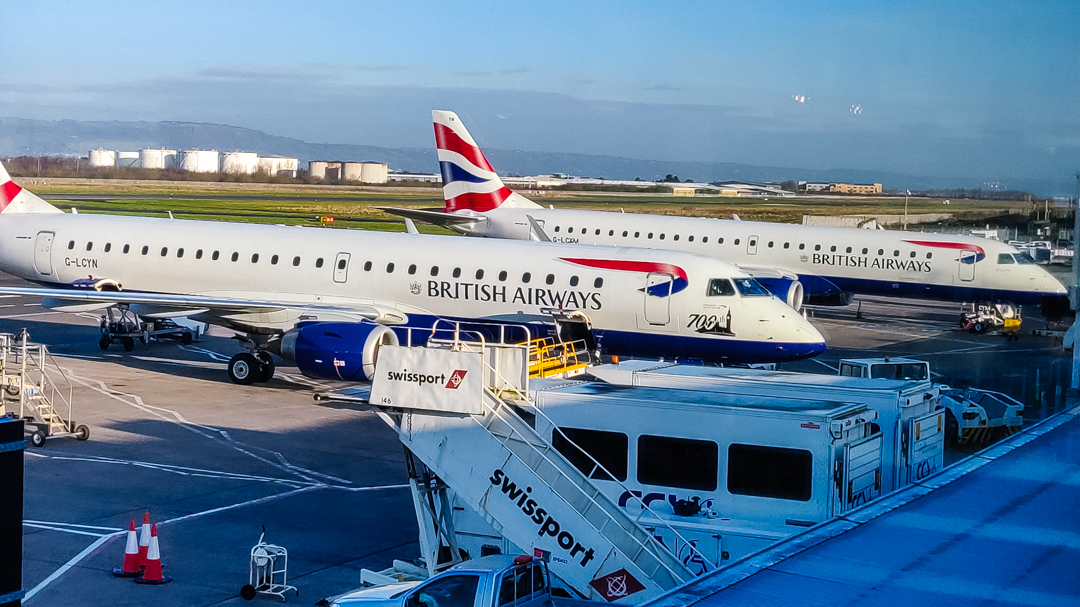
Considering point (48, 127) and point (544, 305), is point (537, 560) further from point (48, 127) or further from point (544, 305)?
point (48, 127)

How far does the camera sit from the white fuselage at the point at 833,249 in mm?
41500

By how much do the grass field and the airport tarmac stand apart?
730 inches

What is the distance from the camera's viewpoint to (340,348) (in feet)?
78.6

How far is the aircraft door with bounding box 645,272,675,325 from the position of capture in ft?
85.1

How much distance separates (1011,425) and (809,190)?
37447 millimetres

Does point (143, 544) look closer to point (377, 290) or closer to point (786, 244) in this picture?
point (377, 290)

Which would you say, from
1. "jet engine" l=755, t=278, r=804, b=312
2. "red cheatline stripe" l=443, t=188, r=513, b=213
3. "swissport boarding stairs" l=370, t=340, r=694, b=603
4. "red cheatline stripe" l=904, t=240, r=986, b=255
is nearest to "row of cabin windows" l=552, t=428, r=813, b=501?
"swissport boarding stairs" l=370, t=340, r=694, b=603

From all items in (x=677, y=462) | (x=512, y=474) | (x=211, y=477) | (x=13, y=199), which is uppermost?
(x=13, y=199)

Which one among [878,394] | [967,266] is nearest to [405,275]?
[878,394]

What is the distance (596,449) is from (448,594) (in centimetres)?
263

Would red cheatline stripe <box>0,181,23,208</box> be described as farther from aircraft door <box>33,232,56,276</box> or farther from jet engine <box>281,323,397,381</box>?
jet engine <box>281,323,397,381</box>

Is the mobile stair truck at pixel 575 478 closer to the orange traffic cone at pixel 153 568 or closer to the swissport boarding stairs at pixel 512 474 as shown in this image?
the swissport boarding stairs at pixel 512 474

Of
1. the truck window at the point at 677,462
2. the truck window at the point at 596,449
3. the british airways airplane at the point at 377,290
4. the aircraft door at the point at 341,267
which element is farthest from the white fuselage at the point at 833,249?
the truck window at the point at 596,449

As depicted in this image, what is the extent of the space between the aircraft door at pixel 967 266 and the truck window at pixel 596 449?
3231 centimetres
